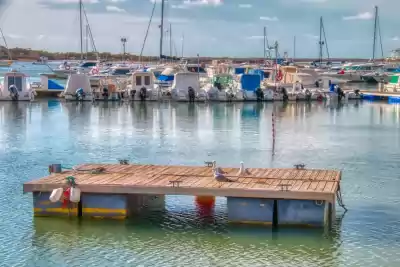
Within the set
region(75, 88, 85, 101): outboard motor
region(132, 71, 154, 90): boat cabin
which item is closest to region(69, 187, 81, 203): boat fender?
region(75, 88, 85, 101): outboard motor

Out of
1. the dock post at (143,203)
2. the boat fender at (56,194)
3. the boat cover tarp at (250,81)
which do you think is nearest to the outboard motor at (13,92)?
the boat cover tarp at (250,81)

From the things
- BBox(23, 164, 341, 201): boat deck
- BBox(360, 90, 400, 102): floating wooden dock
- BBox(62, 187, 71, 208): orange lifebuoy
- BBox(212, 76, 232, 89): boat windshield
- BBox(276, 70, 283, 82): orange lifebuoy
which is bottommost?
BBox(62, 187, 71, 208): orange lifebuoy

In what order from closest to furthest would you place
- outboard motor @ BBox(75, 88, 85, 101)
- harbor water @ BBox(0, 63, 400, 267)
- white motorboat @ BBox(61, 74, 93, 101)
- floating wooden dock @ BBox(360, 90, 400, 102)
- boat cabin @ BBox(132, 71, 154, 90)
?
harbor water @ BBox(0, 63, 400, 267)
outboard motor @ BBox(75, 88, 85, 101)
white motorboat @ BBox(61, 74, 93, 101)
boat cabin @ BBox(132, 71, 154, 90)
floating wooden dock @ BBox(360, 90, 400, 102)

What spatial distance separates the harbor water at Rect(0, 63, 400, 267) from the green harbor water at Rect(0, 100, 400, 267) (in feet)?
0.15

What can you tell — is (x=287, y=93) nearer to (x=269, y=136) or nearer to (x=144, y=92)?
(x=144, y=92)

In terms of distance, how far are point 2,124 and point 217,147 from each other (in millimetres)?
18775

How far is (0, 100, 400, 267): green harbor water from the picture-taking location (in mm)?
17891

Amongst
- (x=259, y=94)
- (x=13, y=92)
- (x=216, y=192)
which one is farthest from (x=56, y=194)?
(x=259, y=94)

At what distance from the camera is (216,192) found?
18.6 meters

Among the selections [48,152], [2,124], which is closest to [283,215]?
[48,152]

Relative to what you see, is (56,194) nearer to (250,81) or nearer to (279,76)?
(250,81)

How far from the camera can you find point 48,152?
35.6 meters

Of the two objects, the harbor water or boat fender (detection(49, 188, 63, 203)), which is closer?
the harbor water

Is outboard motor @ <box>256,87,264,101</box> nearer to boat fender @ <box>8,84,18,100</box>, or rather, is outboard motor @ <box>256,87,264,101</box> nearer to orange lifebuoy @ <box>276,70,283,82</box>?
orange lifebuoy @ <box>276,70,283,82</box>
